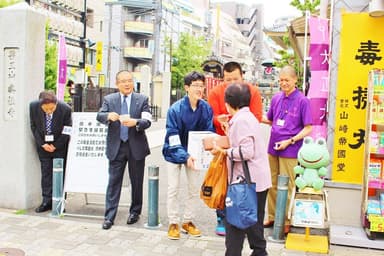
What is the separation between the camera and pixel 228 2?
9250 centimetres

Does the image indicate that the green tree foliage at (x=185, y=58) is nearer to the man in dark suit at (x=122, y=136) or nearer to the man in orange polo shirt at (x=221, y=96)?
the man in dark suit at (x=122, y=136)

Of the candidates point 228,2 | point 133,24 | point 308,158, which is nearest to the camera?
point 308,158

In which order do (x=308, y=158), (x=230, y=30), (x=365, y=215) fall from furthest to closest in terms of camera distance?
(x=230, y=30), (x=365, y=215), (x=308, y=158)

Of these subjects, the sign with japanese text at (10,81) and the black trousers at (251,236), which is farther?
the sign with japanese text at (10,81)

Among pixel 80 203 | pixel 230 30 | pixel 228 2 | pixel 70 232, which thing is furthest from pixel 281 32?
pixel 228 2

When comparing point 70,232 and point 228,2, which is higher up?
point 228,2

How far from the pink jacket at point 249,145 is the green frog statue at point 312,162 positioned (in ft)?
3.50

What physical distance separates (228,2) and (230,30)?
69.2 ft

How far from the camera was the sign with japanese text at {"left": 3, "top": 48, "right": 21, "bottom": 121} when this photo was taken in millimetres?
5734

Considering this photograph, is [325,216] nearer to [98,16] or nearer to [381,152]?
[381,152]

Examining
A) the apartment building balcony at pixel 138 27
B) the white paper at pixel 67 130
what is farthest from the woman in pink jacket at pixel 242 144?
the apartment building balcony at pixel 138 27

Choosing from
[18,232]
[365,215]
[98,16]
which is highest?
[98,16]

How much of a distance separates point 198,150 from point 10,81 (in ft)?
9.56

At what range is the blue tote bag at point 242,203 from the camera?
3.43 meters
